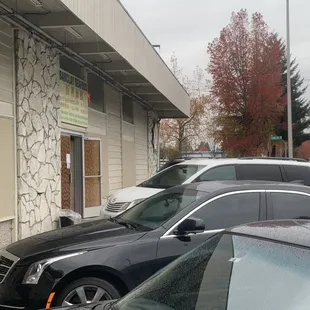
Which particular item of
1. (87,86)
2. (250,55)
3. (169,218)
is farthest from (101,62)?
(250,55)

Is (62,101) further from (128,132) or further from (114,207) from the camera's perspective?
(128,132)

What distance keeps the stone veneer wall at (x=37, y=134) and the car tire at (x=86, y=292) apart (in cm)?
466

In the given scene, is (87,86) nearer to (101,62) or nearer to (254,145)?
(101,62)

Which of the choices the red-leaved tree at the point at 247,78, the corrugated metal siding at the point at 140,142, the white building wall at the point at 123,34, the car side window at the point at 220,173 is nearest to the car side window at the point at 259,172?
the car side window at the point at 220,173

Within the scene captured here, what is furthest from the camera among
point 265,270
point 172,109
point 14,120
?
point 172,109

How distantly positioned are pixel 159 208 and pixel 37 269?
1.68m

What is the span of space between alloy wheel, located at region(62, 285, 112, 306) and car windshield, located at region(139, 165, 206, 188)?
5.32 metres

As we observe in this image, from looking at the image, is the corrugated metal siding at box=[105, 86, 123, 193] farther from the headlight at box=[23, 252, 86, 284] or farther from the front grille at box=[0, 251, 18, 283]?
the headlight at box=[23, 252, 86, 284]

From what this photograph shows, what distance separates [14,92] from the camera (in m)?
8.95

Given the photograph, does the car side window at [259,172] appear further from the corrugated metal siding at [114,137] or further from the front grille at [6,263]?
the corrugated metal siding at [114,137]

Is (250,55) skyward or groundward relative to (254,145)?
skyward

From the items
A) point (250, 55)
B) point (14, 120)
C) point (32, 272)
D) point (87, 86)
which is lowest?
point (32, 272)

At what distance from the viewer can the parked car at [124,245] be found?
15.2 feet

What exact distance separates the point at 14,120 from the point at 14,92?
510mm
